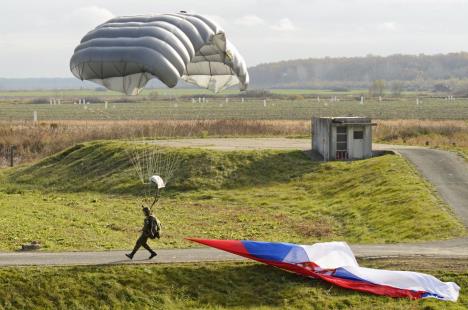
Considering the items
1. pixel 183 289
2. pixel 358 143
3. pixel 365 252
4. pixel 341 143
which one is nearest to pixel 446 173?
pixel 358 143

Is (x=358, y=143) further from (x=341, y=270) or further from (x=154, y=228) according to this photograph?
(x=154, y=228)

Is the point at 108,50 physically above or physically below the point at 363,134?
above

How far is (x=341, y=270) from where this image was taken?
1031 inches

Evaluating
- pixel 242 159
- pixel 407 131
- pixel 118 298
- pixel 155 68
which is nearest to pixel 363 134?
pixel 242 159

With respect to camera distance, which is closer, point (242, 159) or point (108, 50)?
point (108, 50)

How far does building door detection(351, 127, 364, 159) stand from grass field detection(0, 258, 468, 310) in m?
25.4

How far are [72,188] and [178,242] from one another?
2020cm

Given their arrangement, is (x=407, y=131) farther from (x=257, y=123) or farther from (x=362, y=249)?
(x=362, y=249)

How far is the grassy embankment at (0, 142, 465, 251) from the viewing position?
34875 millimetres

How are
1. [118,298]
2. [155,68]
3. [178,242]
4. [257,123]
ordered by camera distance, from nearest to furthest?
A: [118,298]
[155,68]
[178,242]
[257,123]

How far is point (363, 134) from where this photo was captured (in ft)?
170

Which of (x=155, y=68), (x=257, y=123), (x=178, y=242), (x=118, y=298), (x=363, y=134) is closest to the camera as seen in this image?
(x=118, y=298)

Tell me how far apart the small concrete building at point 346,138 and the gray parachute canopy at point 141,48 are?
1882 cm

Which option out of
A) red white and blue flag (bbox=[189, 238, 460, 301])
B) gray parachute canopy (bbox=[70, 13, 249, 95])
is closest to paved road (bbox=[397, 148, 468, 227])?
red white and blue flag (bbox=[189, 238, 460, 301])
